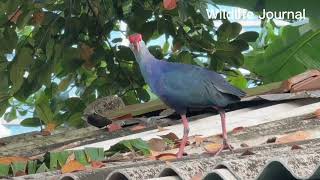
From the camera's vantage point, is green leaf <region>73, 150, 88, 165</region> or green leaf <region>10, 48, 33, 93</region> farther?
green leaf <region>10, 48, 33, 93</region>

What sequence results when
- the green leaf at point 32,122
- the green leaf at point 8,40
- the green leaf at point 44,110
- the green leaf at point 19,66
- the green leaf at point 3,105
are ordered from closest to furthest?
the green leaf at point 19,66, the green leaf at point 8,40, the green leaf at point 3,105, the green leaf at point 44,110, the green leaf at point 32,122

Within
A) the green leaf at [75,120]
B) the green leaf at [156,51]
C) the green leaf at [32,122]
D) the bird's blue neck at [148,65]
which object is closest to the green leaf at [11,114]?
the green leaf at [32,122]

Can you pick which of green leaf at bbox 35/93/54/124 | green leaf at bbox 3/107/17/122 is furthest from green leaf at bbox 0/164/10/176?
green leaf at bbox 3/107/17/122

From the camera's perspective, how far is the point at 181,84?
8.57ft

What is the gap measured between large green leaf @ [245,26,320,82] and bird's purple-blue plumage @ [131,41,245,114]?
5.68ft

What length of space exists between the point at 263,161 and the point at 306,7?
0.39 meters

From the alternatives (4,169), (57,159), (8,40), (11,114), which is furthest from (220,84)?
(11,114)

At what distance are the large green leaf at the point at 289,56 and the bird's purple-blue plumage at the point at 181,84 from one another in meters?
1.73

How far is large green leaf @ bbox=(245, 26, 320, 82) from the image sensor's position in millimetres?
4312

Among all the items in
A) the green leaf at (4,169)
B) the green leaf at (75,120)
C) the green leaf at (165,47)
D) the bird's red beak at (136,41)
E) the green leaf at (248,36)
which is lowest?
the green leaf at (4,169)

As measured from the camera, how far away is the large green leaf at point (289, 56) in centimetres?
431

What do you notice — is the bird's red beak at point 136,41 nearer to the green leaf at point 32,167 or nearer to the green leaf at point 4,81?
the green leaf at point 32,167

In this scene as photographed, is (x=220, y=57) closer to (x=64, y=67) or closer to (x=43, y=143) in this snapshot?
(x=64, y=67)

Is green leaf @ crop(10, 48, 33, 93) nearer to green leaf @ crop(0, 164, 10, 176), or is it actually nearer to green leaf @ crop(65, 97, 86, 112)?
green leaf @ crop(65, 97, 86, 112)
